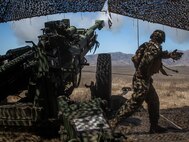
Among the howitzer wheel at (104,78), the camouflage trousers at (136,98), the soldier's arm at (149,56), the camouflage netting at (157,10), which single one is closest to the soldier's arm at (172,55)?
the soldier's arm at (149,56)

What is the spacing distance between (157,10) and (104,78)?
69.2 inches

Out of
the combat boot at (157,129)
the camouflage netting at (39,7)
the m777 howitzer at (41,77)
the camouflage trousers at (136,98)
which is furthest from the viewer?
the camouflage netting at (39,7)

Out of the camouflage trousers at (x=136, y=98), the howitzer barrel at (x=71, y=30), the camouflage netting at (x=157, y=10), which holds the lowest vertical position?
the camouflage trousers at (x=136, y=98)

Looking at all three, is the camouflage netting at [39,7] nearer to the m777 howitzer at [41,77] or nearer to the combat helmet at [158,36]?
the m777 howitzer at [41,77]

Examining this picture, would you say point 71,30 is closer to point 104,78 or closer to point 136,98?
point 104,78

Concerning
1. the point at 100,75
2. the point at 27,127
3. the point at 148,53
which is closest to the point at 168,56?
the point at 148,53

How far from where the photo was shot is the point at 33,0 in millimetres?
7902

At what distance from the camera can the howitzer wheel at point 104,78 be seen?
27.4 feet

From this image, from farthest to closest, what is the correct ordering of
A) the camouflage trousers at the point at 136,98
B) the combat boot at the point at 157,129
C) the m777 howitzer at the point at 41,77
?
the combat boot at the point at 157,129 < the camouflage trousers at the point at 136,98 < the m777 howitzer at the point at 41,77

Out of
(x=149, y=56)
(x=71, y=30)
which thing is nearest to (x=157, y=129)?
(x=149, y=56)

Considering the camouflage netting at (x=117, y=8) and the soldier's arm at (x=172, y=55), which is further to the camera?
the camouflage netting at (x=117, y=8)

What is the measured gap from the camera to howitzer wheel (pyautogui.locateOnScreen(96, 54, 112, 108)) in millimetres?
8344

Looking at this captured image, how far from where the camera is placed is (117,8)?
7770 mm

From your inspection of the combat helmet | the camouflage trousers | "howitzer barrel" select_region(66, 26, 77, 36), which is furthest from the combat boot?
"howitzer barrel" select_region(66, 26, 77, 36)
